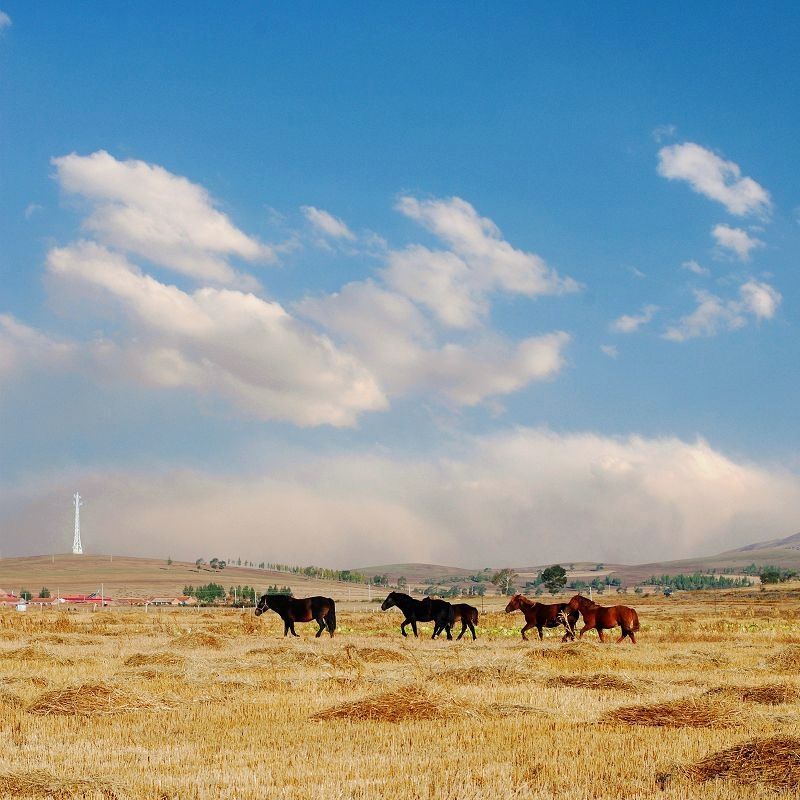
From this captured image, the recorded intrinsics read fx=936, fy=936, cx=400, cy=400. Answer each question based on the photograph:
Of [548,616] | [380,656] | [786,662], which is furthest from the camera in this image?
[548,616]

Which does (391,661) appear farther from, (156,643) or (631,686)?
(156,643)

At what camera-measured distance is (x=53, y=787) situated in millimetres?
9531

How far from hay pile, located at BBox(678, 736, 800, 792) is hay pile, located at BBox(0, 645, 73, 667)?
57.6 ft

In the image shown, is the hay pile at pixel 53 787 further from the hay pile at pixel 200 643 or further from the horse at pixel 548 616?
the horse at pixel 548 616

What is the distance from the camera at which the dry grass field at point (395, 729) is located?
998 centimetres

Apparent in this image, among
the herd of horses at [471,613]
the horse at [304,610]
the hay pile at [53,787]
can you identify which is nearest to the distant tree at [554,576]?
the herd of horses at [471,613]

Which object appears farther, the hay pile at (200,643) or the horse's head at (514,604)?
the horse's head at (514,604)

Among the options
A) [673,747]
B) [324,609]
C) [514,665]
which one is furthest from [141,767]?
[324,609]

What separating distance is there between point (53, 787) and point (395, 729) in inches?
199

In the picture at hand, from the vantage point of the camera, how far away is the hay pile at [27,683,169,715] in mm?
14617

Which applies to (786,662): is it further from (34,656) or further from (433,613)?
(34,656)

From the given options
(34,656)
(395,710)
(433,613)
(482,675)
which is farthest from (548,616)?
(395,710)

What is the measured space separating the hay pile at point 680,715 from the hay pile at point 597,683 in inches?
130

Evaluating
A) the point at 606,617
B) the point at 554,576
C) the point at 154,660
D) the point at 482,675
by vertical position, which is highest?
the point at 482,675
